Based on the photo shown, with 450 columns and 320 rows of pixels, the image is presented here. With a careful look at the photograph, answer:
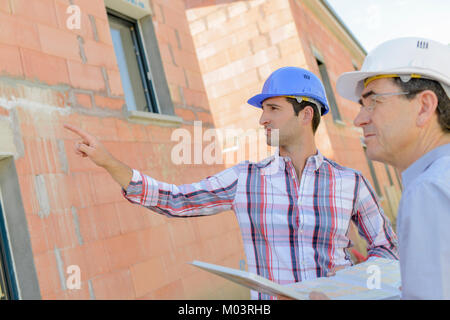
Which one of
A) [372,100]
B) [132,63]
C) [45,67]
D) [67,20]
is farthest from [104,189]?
[372,100]

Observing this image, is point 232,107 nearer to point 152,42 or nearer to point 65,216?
point 152,42

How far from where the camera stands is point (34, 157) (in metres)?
2.95

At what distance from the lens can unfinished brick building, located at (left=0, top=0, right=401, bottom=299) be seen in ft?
9.29

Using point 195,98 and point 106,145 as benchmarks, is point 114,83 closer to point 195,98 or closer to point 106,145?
point 106,145

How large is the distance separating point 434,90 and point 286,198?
1.09m

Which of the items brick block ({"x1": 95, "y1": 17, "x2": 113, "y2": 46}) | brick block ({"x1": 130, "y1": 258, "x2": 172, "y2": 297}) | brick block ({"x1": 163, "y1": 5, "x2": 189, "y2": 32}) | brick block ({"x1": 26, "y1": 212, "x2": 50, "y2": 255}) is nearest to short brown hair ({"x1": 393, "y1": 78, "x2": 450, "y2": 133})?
brick block ({"x1": 26, "y1": 212, "x2": 50, "y2": 255})

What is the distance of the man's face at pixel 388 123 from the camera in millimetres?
1321

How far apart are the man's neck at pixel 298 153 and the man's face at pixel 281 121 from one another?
0.04 metres

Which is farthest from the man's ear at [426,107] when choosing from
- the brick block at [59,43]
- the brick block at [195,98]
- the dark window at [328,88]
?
the dark window at [328,88]

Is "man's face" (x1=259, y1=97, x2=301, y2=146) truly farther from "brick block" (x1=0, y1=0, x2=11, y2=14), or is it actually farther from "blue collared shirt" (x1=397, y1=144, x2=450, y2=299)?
"brick block" (x1=0, y1=0, x2=11, y2=14)

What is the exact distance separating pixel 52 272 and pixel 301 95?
2.13 meters

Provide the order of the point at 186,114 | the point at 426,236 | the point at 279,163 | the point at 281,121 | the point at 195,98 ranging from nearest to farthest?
the point at 426,236
the point at 279,163
the point at 281,121
the point at 186,114
the point at 195,98

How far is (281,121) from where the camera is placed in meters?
2.50

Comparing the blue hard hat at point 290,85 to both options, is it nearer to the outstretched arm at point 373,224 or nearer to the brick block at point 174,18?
the outstretched arm at point 373,224
